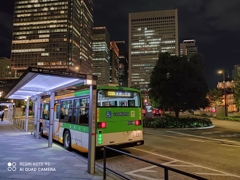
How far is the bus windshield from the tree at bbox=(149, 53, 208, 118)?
476 inches

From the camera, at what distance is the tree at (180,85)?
2141 centimetres

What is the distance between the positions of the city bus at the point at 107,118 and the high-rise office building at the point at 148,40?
16728cm

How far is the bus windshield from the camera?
889cm

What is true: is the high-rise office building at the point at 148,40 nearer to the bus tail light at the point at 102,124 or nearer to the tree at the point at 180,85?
the tree at the point at 180,85

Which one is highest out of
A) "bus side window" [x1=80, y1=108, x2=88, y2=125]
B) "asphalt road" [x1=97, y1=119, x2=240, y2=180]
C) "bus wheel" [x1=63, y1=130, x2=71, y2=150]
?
"bus side window" [x1=80, y1=108, x2=88, y2=125]

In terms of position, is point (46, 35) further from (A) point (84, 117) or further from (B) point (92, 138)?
(B) point (92, 138)

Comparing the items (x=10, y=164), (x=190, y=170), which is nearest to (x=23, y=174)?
(x=10, y=164)

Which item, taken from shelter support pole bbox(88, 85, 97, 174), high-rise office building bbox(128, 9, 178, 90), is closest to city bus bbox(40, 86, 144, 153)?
shelter support pole bbox(88, 85, 97, 174)

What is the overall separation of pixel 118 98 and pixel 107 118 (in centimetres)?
111

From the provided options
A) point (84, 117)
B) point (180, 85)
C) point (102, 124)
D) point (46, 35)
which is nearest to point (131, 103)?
point (102, 124)

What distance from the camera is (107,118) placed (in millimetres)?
8758

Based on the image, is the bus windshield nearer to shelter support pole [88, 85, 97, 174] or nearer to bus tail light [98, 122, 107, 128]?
bus tail light [98, 122, 107, 128]

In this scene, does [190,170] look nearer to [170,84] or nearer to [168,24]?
[170,84]

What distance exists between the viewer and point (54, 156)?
8.55 m
